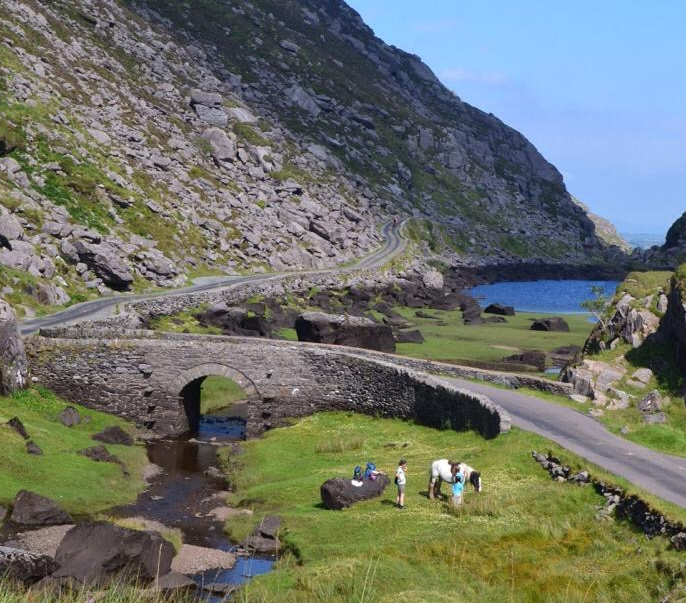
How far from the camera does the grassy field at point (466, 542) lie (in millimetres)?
21719

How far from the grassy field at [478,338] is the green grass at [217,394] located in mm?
15604

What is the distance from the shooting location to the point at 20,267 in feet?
220

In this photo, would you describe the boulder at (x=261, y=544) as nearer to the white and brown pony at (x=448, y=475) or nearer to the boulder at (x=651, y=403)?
the white and brown pony at (x=448, y=475)

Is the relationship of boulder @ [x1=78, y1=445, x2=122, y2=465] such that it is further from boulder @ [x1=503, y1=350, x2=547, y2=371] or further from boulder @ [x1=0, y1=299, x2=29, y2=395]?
boulder @ [x1=503, y1=350, x2=547, y2=371]

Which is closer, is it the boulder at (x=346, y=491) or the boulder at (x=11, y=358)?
the boulder at (x=346, y=491)

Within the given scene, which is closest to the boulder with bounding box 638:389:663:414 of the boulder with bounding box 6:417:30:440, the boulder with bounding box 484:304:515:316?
the boulder with bounding box 6:417:30:440

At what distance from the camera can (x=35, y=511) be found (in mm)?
30516

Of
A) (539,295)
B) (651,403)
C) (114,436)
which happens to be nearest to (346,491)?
(114,436)

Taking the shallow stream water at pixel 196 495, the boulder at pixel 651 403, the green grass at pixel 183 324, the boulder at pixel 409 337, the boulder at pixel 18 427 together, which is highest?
the boulder at pixel 651 403

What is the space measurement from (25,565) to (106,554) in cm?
251

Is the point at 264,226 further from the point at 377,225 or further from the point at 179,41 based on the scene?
the point at 179,41

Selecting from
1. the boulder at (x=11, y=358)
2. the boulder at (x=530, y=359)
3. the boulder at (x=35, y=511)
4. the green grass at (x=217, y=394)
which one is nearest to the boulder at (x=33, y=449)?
the boulder at (x=35, y=511)

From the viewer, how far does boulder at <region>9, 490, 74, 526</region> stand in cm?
3031

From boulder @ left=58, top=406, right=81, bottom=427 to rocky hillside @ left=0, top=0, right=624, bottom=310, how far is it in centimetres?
1978
